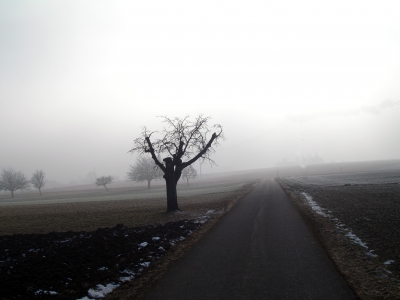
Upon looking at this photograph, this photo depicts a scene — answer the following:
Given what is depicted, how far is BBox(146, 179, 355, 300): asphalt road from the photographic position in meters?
6.09

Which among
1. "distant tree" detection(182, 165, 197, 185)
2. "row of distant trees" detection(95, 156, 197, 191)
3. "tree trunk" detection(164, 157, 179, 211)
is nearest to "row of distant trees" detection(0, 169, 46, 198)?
"row of distant trees" detection(95, 156, 197, 191)

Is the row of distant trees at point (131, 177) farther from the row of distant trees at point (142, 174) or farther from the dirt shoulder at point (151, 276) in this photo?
the dirt shoulder at point (151, 276)

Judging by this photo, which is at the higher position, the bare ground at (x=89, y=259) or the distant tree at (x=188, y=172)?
the distant tree at (x=188, y=172)

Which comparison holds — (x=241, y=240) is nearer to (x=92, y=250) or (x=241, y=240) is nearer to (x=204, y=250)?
(x=204, y=250)

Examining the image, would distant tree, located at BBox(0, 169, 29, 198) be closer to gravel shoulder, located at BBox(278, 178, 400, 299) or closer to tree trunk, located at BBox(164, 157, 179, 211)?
tree trunk, located at BBox(164, 157, 179, 211)

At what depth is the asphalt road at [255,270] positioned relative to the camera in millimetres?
6094

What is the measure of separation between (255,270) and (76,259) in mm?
5725

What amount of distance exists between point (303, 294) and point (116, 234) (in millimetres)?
9389

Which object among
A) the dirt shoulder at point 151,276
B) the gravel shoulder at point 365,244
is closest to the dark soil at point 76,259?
the dirt shoulder at point 151,276

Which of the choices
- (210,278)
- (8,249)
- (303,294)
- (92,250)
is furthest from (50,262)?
(303,294)

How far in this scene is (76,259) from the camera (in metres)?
9.06

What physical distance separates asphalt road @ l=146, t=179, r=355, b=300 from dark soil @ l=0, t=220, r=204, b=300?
4.75 feet

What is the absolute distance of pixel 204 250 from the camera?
9.85 meters

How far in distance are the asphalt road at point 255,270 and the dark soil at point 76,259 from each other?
4.75 feet
